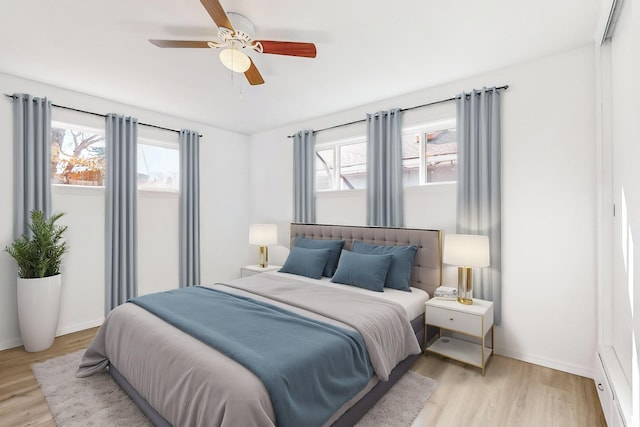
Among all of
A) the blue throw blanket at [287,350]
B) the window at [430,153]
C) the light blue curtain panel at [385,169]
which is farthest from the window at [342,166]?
the blue throw blanket at [287,350]

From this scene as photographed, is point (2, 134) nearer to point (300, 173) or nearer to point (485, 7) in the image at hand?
point (300, 173)

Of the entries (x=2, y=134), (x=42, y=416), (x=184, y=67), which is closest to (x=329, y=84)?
(x=184, y=67)

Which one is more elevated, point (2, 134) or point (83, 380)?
point (2, 134)

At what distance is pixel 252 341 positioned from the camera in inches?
70.6

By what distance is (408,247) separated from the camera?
3186 millimetres

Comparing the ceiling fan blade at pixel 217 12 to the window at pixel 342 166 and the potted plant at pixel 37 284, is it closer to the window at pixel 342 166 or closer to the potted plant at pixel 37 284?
the window at pixel 342 166

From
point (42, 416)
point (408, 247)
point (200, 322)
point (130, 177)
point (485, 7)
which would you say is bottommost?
point (42, 416)

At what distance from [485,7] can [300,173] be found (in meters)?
2.92

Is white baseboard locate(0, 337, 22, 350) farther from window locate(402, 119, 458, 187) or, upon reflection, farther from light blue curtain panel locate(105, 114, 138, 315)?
window locate(402, 119, 458, 187)

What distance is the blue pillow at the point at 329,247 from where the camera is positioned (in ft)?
11.7

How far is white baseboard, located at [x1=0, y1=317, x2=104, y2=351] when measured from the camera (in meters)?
3.05

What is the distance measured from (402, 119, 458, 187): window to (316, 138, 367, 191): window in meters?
0.60

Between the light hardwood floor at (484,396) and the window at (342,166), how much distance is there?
2265 mm

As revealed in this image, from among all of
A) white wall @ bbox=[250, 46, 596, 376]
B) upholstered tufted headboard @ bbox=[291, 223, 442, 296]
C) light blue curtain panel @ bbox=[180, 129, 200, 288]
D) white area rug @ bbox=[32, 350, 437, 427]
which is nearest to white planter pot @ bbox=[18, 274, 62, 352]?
white area rug @ bbox=[32, 350, 437, 427]
